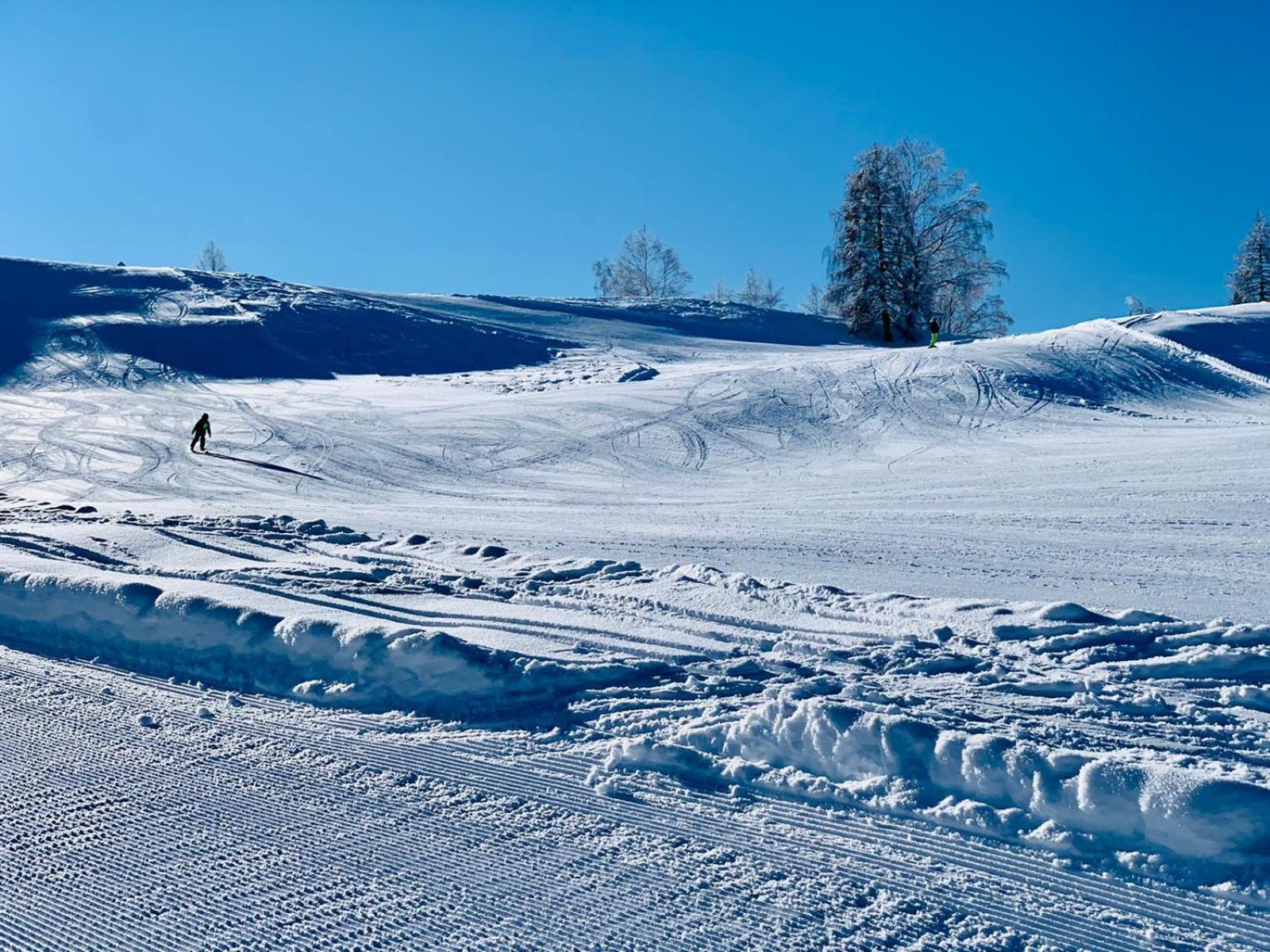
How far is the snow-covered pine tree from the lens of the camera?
156ft

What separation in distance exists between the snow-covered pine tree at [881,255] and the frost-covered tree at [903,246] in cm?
4

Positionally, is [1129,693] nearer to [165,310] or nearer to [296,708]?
[296,708]

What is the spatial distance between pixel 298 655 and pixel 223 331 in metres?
34.0

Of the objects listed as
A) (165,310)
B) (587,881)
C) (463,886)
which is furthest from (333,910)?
(165,310)

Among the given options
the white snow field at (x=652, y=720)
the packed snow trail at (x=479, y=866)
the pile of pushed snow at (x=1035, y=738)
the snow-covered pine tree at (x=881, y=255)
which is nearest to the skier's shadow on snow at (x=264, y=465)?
the white snow field at (x=652, y=720)

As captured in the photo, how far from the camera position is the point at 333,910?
3.63 meters

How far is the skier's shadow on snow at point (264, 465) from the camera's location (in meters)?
19.8

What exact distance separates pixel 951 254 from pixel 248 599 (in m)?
48.5

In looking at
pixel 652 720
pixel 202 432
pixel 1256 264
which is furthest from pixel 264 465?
pixel 1256 264

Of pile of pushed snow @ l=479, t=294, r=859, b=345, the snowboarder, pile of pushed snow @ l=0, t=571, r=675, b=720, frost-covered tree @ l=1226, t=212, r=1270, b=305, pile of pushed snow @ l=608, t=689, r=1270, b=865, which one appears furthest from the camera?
frost-covered tree @ l=1226, t=212, r=1270, b=305

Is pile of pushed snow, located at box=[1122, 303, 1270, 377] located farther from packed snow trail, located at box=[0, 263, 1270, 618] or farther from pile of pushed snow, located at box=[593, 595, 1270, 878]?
pile of pushed snow, located at box=[593, 595, 1270, 878]

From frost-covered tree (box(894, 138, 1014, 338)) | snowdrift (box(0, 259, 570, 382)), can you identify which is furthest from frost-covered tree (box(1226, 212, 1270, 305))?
snowdrift (box(0, 259, 570, 382))

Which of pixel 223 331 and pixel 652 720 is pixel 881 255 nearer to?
pixel 223 331

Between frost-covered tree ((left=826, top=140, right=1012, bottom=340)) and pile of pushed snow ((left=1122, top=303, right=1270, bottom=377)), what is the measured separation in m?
14.7
